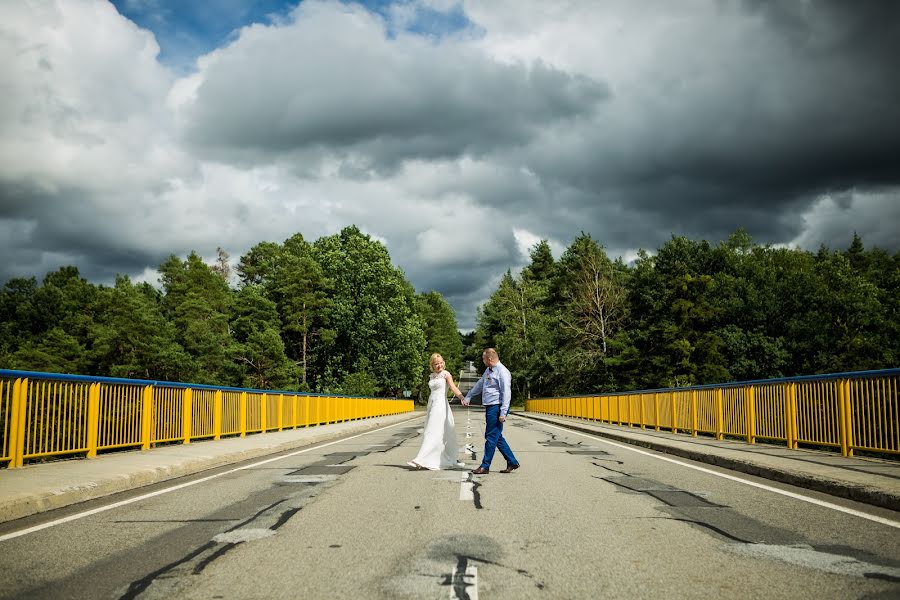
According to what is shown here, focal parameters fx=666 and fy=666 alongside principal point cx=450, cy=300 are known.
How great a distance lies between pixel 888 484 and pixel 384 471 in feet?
20.9

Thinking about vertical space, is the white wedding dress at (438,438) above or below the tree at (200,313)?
below

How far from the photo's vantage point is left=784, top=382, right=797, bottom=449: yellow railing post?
1178cm

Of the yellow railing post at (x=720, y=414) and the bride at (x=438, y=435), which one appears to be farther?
the yellow railing post at (x=720, y=414)

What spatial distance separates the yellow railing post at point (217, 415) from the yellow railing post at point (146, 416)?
11.1 feet

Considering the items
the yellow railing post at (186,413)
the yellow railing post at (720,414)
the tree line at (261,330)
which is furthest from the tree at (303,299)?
the yellow railing post at (720,414)

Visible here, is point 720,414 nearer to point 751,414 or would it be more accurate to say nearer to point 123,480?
point 751,414

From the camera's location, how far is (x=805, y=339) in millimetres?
50500

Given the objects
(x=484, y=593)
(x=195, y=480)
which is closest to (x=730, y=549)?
(x=484, y=593)

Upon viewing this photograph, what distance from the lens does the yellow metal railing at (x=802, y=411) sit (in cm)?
945

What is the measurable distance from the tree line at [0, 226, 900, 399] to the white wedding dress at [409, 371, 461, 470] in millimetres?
41246

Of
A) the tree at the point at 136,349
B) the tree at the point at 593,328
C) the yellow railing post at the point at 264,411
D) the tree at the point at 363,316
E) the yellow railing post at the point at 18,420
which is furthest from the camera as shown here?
the tree at the point at 363,316

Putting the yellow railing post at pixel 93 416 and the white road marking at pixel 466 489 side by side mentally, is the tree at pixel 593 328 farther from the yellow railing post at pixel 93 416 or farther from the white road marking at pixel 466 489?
the yellow railing post at pixel 93 416

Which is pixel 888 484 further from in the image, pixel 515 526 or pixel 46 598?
pixel 46 598

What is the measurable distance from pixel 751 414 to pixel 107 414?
1207cm
